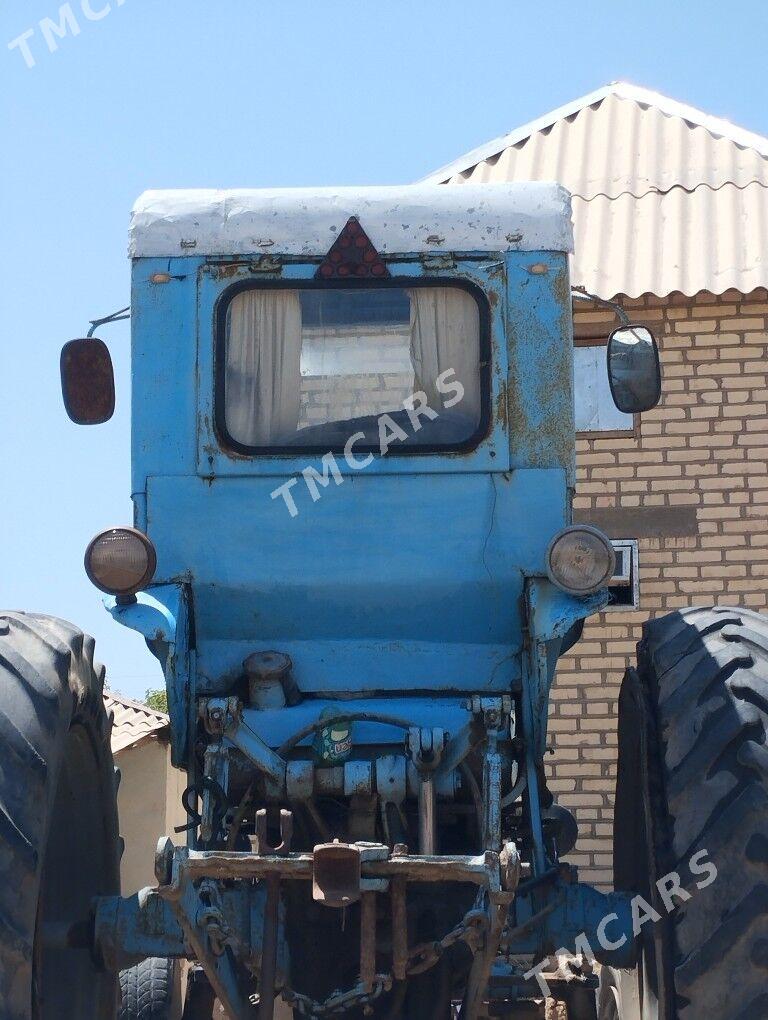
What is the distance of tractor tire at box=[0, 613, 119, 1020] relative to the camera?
3305 mm

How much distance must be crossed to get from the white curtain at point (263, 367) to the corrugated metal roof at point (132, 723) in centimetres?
599

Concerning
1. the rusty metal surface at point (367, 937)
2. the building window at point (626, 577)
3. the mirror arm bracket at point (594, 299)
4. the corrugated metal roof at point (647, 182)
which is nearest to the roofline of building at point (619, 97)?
the corrugated metal roof at point (647, 182)

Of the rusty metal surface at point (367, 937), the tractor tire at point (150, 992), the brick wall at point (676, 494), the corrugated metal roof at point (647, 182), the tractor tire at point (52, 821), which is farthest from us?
the corrugated metal roof at point (647, 182)

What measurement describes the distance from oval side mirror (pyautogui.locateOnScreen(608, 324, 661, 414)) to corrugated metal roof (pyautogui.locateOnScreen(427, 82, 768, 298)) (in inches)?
207

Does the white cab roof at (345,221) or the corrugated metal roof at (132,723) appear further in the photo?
the corrugated metal roof at (132,723)

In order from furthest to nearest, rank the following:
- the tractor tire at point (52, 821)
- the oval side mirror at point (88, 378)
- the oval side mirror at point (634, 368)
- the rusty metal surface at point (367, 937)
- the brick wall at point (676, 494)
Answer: the brick wall at point (676, 494) → the oval side mirror at point (88, 378) → the oval side mirror at point (634, 368) → the rusty metal surface at point (367, 937) → the tractor tire at point (52, 821)

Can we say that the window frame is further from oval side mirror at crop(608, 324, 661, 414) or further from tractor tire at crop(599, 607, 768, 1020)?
tractor tire at crop(599, 607, 768, 1020)

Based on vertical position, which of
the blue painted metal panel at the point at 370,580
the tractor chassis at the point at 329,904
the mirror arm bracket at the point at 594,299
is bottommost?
the tractor chassis at the point at 329,904

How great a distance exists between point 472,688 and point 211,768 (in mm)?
808

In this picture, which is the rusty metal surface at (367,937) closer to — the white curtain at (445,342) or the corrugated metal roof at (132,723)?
the white curtain at (445,342)

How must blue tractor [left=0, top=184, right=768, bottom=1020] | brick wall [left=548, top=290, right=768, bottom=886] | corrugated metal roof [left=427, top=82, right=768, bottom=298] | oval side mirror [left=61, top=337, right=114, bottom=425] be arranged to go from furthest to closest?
corrugated metal roof [left=427, top=82, right=768, bottom=298]
brick wall [left=548, top=290, right=768, bottom=886]
oval side mirror [left=61, top=337, right=114, bottom=425]
blue tractor [left=0, top=184, right=768, bottom=1020]

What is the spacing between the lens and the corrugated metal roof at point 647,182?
10.2 m

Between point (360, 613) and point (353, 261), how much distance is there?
105 centimetres

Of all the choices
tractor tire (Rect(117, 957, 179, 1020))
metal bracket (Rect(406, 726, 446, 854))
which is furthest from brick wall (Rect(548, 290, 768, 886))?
metal bracket (Rect(406, 726, 446, 854))
